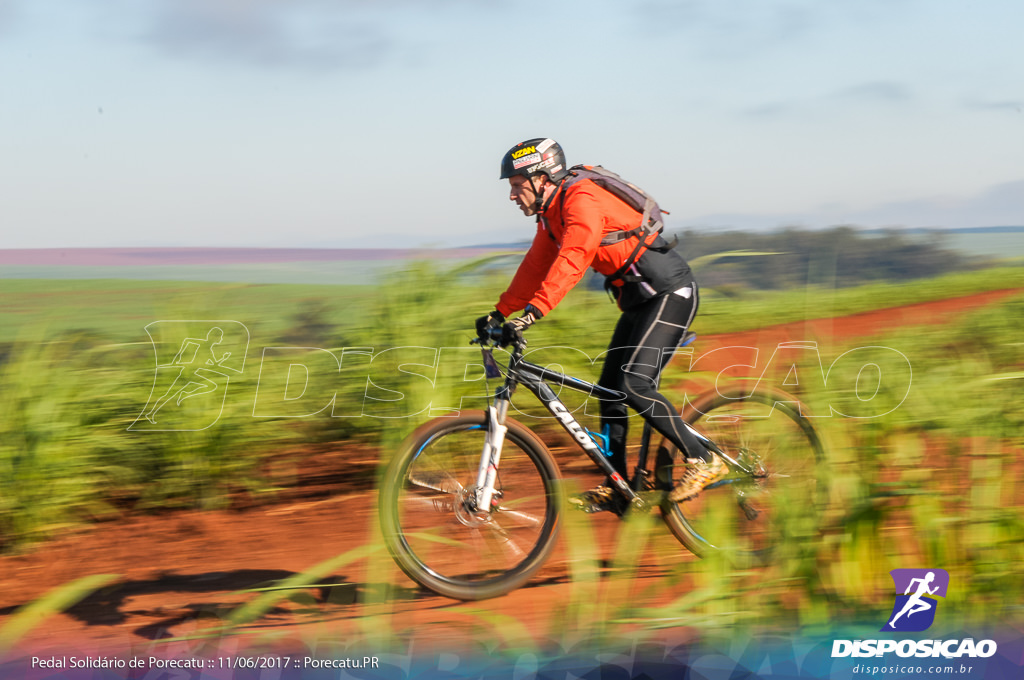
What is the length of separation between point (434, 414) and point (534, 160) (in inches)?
76.5

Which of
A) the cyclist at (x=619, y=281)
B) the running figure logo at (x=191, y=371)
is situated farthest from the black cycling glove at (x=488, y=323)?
the running figure logo at (x=191, y=371)

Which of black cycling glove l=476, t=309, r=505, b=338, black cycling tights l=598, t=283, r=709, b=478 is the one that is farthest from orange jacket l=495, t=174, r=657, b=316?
black cycling tights l=598, t=283, r=709, b=478

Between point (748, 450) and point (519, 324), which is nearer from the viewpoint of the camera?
point (519, 324)

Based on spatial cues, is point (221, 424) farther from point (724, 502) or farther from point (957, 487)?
point (957, 487)

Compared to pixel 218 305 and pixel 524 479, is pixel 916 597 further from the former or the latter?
pixel 218 305

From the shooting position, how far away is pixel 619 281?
13.0 ft

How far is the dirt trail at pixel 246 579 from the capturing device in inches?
142

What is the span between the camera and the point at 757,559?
3412mm

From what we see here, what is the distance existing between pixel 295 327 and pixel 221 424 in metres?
1.03

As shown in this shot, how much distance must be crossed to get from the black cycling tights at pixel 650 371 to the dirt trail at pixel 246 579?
578 mm

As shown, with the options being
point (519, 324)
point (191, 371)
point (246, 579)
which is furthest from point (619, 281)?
point (191, 371)

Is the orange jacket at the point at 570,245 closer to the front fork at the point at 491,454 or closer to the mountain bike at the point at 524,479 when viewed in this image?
the mountain bike at the point at 524,479

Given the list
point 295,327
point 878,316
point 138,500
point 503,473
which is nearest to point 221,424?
point 138,500

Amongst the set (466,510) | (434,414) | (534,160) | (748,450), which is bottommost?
(466,510)
